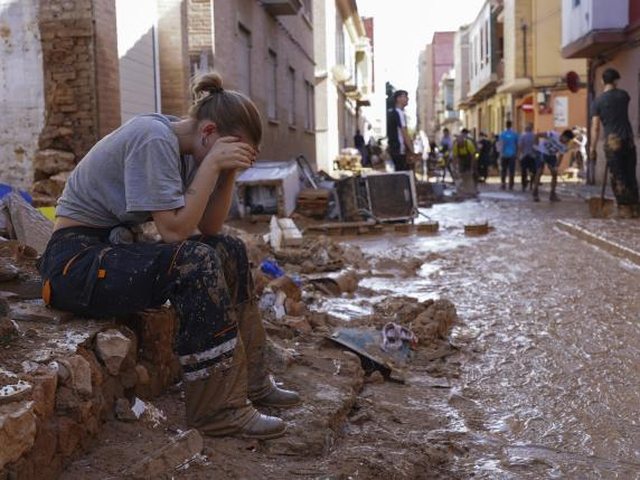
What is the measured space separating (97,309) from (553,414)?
2.00 m

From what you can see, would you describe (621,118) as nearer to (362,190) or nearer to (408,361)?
(362,190)

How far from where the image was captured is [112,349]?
2842mm

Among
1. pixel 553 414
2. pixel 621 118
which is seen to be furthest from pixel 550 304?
pixel 621 118

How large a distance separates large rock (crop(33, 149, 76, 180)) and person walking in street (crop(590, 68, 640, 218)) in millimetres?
7179

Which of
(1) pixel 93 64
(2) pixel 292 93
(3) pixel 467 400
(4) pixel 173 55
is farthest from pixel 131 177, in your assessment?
(2) pixel 292 93

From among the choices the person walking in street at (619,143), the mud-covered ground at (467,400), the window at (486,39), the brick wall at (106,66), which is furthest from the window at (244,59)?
the window at (486,39)

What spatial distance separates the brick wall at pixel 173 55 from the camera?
11.4 m

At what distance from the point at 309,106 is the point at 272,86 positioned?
7102 millimetres

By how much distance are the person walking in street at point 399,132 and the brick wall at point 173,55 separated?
11.4ft

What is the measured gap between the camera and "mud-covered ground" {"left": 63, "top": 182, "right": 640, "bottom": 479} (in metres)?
2.81

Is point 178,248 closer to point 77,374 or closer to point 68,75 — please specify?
point 77,374

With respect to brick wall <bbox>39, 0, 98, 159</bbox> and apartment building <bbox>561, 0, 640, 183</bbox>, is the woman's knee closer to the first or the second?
brick wall <bbox>39, 0, 98, 159</bbox>

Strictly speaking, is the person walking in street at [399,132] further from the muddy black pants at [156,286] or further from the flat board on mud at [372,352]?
the muddy black pants at [156,286]

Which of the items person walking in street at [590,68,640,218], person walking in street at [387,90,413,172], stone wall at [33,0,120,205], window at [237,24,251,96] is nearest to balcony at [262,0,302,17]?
window at [237,24,251,96]
